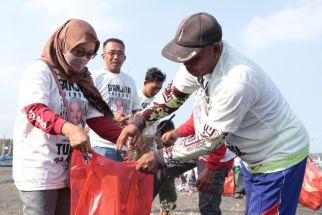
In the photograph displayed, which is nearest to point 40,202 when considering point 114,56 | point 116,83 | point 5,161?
point 116,83

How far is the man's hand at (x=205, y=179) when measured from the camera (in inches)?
163

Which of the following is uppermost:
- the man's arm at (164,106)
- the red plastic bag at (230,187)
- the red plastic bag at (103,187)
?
the man's arm at (164,106)

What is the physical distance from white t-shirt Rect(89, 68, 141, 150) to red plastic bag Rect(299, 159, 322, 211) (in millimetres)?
4545

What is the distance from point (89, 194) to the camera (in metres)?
2.65

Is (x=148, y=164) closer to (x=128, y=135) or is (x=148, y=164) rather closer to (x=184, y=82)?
(x=128, y=135)

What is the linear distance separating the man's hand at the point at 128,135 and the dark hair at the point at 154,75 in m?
3.27

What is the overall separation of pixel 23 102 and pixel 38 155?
338 mm

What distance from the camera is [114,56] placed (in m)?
5.25

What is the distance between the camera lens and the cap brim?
2436mm

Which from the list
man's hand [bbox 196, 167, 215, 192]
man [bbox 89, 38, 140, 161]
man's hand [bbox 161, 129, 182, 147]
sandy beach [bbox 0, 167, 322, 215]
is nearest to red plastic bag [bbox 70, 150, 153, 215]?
man's hand [bbox 196, 167, 215, 192]

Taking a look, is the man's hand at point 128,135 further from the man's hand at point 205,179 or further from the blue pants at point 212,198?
the blue pants at point 212,198

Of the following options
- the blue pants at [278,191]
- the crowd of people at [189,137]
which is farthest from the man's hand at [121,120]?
the blue pants at [278,191]

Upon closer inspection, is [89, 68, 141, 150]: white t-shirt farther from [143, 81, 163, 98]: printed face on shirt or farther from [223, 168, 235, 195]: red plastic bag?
[223, 168, 235, 195]: red plastic bag

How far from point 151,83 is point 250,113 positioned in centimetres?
373
